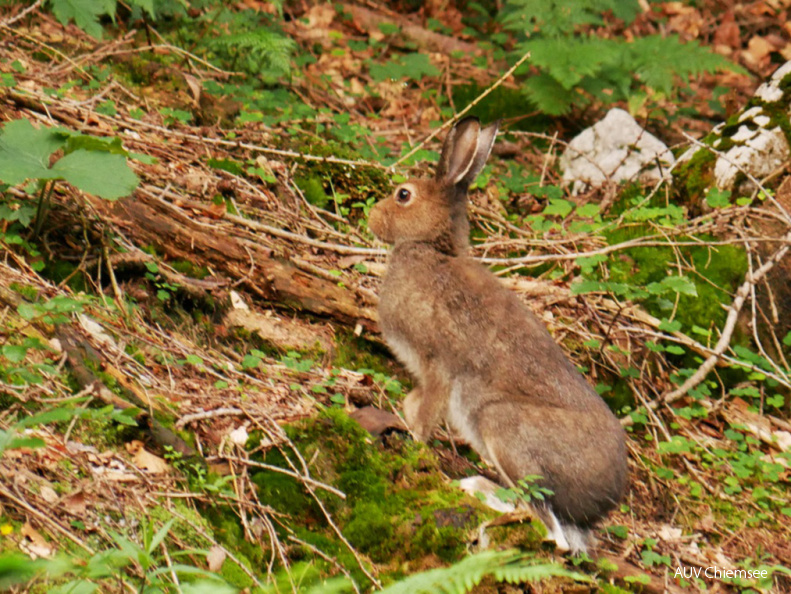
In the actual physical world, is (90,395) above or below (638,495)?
above

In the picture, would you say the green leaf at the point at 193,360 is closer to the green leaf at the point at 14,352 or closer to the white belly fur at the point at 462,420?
the green leaf at the point at 14,352

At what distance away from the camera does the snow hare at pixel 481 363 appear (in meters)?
4.62

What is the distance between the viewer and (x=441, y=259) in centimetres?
569

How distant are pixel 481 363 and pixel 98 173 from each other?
8.04 feet

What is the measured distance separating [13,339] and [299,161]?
3886mm

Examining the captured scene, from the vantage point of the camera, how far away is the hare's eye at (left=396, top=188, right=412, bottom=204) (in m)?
5.93

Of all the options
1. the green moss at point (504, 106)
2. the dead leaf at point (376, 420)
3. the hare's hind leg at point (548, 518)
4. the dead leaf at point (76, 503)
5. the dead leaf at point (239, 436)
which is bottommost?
the hare's hind leg at point (548, 518)

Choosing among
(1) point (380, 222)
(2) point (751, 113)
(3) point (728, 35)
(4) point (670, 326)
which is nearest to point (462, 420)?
(1) point (380, 222)

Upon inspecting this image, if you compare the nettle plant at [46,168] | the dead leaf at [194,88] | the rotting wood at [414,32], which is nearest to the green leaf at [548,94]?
the rotting wood at [414,32]

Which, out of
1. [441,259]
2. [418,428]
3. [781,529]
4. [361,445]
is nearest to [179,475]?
[361,445]

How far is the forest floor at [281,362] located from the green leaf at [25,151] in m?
0.12

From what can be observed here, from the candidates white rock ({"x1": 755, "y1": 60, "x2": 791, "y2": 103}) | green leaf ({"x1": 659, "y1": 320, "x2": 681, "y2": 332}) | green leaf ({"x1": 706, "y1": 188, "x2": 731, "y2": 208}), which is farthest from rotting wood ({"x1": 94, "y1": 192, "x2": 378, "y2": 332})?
white rock ({"x1": 755, "y1": 60, "x2": 791, "y2": 103})

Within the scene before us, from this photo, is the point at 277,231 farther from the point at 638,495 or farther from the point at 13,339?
the point at 638,495

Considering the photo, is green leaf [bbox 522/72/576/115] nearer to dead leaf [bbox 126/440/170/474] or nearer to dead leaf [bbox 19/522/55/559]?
dead leaf [bbox 126/440/170/474]
